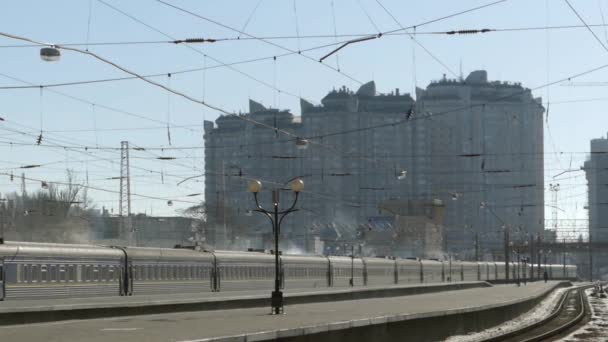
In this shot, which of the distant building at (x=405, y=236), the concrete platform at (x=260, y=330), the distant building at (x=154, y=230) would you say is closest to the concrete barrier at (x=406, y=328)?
the concrete platform at (x=260, y=330)

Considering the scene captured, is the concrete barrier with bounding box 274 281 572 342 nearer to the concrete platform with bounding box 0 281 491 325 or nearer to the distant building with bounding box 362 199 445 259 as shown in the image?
the concrete platform with bounding box 0 281 491 325

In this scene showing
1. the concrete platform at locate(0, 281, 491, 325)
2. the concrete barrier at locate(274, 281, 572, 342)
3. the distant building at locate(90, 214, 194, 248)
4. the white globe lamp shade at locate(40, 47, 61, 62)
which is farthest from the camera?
the distant building at locate(90, 214, 194, 248)

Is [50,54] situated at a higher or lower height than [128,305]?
higher

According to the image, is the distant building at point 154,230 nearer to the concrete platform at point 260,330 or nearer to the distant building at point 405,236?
the distant building at point 405,236

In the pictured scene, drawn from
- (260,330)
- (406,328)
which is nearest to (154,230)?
(406,328)

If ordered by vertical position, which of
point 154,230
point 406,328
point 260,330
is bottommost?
point 406,328

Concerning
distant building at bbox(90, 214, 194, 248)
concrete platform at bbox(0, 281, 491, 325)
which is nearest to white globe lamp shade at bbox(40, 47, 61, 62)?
concrete platform at bbox(0, 281, 491, 325)

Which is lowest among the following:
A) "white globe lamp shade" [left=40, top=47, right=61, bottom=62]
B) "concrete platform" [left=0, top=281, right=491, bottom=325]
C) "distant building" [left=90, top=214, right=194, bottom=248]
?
"concrete platform" [left=0, top=281, right=491, bottom=325]

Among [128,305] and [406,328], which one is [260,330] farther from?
[128,305]

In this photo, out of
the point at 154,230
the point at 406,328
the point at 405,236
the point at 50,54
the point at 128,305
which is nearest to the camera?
the point at 406,328

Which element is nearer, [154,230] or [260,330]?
[260,330]

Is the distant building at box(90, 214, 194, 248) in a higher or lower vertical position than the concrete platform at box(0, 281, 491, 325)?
higher

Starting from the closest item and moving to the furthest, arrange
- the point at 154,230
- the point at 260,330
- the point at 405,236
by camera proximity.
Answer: the point at 260,330, the point at 154,230, the point at 405,236

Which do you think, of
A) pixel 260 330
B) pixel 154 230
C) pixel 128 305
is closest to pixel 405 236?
pixel 154 230
